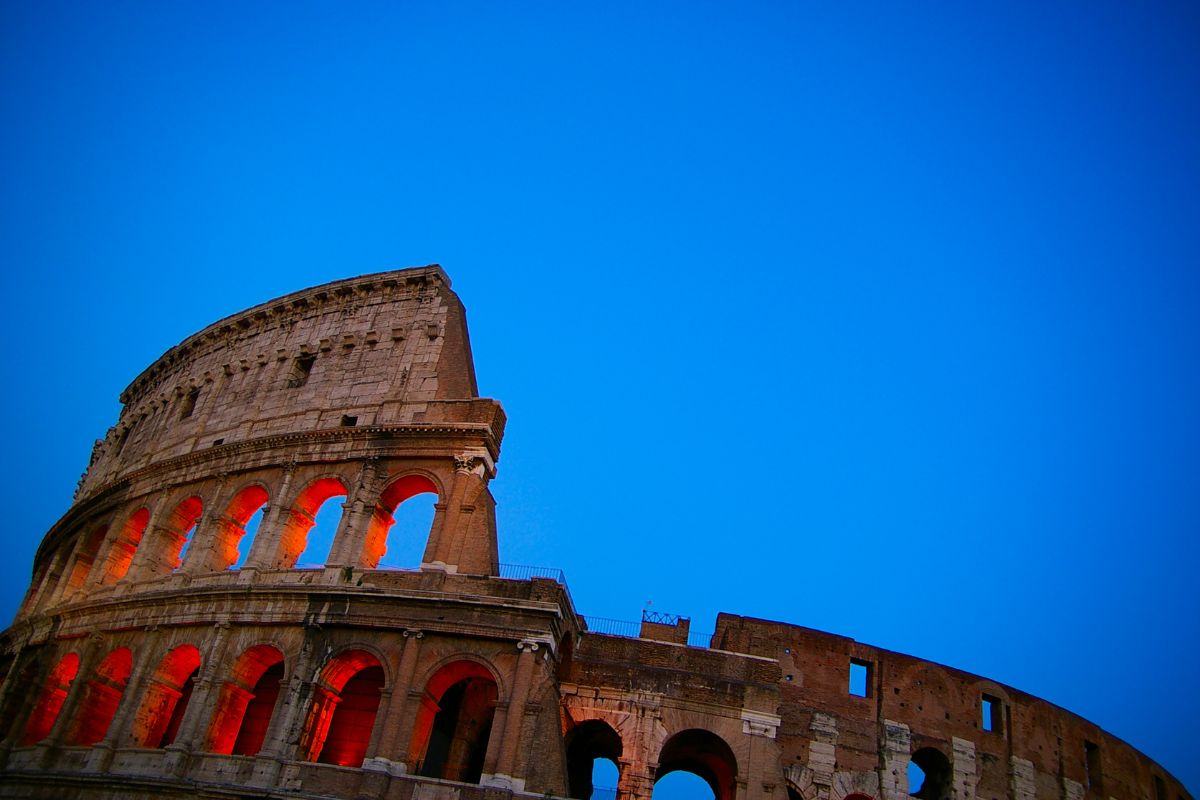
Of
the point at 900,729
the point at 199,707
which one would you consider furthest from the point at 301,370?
the point at 900,729

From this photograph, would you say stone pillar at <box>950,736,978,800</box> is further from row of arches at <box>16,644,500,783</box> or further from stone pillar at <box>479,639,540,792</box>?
stone pillar at <box>479,639,540,792</box>

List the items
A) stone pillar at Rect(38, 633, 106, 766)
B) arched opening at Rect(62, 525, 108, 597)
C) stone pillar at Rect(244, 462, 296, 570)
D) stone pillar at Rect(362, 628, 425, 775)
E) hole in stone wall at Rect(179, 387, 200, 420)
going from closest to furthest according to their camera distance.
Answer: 1. stone pillar at Rect(362, 628, 425, 775)
2. stone pillar at Rect(38, 633, 106, 766)
3. stone pillar at Rect(244, 462, 296, 570)
4. arched opening at Rect(62, 525, 108, 597)
5. hole in stone wall at Rect(179, 387, 200, 420)

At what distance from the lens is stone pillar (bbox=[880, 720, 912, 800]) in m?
24.5

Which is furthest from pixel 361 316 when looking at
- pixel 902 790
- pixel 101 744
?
pixel 902 790

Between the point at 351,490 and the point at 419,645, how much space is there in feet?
16.6

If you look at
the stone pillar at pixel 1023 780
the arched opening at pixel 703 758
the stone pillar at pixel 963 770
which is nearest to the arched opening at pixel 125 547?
the arched opening at pixel 703 758

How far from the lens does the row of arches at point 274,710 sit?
20328 mm

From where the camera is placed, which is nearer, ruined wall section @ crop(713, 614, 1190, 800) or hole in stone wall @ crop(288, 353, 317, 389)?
ruined wall section @ crop(713, 614, 1190, 800)

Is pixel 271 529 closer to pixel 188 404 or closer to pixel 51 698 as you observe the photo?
pixel 51 698

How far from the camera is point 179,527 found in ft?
88.5

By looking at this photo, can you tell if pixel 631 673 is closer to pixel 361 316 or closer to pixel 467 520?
pixel 467 520

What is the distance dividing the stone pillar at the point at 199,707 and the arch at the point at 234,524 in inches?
118

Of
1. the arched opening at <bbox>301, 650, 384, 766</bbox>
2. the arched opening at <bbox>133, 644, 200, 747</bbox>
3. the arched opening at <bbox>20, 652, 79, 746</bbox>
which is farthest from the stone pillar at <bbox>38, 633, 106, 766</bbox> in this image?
the arched opening at <bbox>301, 650, 384, 766</bbox>

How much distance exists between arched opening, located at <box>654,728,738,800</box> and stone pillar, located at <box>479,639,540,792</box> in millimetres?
4374
